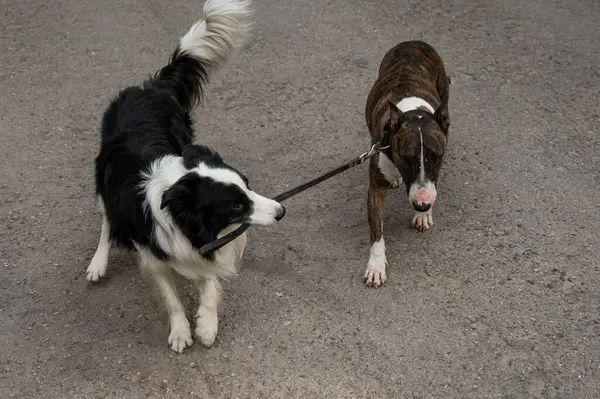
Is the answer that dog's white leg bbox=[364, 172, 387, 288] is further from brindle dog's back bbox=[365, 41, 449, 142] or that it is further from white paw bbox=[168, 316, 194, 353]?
white paw bbox=[168, 316, 194, 353]

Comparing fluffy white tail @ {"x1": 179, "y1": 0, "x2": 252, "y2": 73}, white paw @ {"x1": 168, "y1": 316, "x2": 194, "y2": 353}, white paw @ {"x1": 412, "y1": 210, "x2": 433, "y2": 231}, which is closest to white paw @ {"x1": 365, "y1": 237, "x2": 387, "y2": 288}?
white paw @ {"x1": 412, "y1": 210, "x2": 433, "y2": 231}

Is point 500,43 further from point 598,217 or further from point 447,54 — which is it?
point 598,217

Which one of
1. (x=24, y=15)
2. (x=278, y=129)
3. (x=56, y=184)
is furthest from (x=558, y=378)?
(x=24, y=15)

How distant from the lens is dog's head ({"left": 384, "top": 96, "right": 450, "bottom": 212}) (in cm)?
367

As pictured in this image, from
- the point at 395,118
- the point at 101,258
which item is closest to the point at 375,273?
the point at 395,118

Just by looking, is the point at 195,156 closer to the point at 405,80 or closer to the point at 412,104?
the point at 412,104

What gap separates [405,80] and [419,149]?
905 mm

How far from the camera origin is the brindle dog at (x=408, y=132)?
3.69 m

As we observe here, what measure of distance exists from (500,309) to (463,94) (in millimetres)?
2372

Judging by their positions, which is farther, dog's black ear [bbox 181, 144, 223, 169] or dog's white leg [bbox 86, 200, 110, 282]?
dog's white leg [bbox 86, 200, 110, 282]

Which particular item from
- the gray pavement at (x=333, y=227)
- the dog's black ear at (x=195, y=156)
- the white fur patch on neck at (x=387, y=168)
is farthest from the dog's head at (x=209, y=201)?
the white fur patch on neck at (x=387, y=168)

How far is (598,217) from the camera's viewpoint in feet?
14.0


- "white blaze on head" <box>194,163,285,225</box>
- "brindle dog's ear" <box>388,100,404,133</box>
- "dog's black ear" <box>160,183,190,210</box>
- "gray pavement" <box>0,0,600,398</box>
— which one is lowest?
Result: "gray pavement" <box>0,0,600,398</box>

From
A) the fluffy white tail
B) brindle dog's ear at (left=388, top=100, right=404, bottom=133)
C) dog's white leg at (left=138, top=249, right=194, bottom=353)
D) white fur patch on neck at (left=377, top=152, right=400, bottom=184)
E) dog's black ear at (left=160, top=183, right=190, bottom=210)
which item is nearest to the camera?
dog's black ear at (left=160, top=183, right=190, bottom=210)
